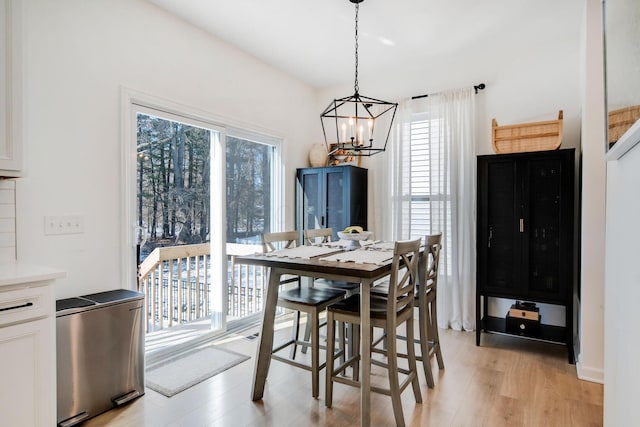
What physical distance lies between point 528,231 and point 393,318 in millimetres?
1795

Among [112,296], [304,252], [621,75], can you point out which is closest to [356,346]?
[304,252]

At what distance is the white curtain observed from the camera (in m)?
3.76

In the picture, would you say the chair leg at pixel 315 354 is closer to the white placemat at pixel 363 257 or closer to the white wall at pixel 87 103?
the white placemat at pixel 363 257

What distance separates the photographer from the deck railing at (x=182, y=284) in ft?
10.3

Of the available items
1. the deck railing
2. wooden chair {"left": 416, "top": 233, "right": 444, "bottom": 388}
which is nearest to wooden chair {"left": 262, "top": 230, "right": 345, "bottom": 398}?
the deck railing

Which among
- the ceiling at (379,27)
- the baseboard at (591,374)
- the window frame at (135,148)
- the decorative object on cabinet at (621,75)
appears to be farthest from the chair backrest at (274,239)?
the baseboard at (591,374)

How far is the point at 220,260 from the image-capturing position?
11.5ft

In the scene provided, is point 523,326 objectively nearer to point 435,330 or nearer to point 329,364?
point 435,330

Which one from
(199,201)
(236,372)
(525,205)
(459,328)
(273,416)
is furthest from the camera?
(459,328)

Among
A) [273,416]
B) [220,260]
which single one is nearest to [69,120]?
[220,260]

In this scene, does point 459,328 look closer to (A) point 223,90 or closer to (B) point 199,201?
(B) point 199,201

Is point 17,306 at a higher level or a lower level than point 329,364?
higher

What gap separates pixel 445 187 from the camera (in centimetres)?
386

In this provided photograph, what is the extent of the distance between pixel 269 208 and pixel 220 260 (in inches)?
39.0
